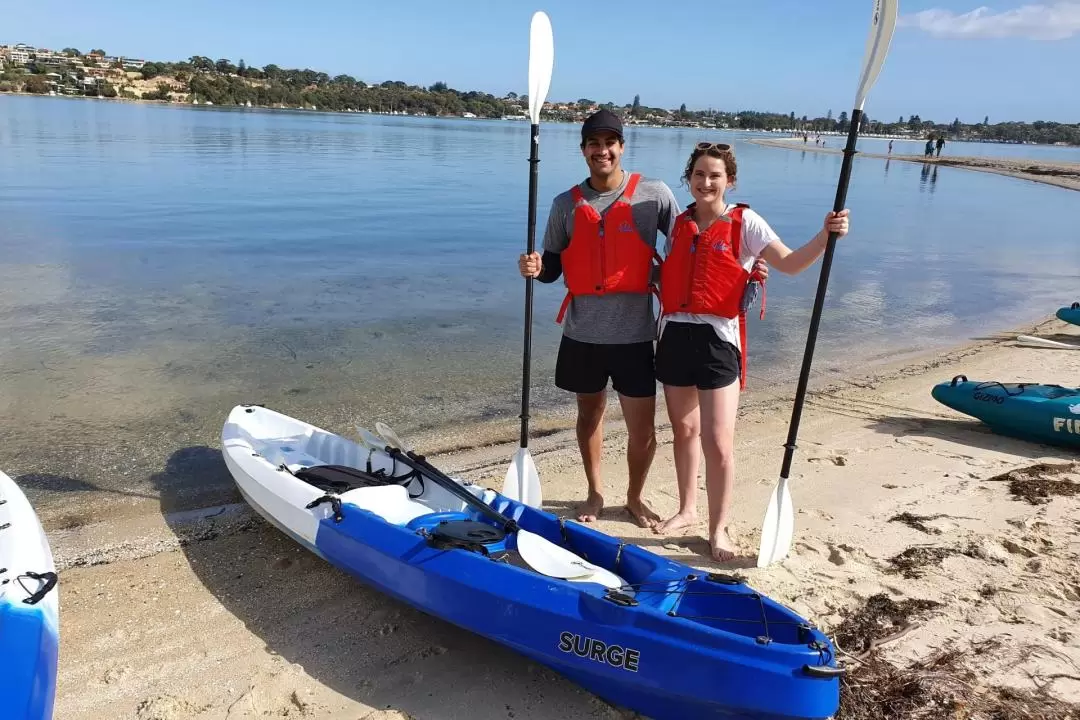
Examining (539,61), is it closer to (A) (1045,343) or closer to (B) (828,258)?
(B) (828,258)

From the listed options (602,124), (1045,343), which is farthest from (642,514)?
(1045,343)

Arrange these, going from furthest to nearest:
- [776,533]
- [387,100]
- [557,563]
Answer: [387,100] < [776,533] < [557,563]

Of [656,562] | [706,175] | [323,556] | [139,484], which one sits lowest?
[139,484]

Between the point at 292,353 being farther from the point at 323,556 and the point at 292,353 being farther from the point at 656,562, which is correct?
the point at 656,562

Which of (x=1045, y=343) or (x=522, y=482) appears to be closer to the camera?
(x=522, y=482)

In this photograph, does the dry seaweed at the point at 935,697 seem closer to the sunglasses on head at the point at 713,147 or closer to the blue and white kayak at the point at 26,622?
the sunglasses on head at the point at 713,147

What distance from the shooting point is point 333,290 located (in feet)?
34.5

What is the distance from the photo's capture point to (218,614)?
3.51m

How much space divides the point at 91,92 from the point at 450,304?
340 ft

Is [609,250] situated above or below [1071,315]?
above

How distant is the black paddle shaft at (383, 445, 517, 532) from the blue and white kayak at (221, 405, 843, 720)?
0.07 feet

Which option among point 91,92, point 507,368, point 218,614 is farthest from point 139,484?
point 91,92

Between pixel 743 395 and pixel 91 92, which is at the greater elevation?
pixel 91 92

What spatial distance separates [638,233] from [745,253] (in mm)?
546
